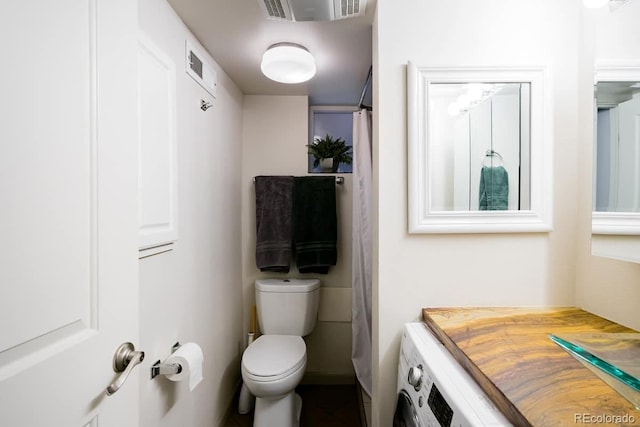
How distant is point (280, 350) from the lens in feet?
5.74

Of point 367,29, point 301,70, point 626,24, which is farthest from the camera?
point 301,70

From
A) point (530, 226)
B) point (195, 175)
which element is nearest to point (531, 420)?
point (530, 226)

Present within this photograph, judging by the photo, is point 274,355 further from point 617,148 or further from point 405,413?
point 617,148

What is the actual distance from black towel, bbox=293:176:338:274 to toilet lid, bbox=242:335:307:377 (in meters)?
0.51

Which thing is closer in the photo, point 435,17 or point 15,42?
point 15,42

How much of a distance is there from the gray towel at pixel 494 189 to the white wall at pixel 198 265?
1.27 metres

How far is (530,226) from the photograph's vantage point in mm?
1095

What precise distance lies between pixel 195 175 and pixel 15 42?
40.2 inches

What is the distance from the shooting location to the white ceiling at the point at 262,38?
1.25m

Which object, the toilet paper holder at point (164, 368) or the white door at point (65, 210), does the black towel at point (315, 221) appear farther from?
the white door at point (65, 210)

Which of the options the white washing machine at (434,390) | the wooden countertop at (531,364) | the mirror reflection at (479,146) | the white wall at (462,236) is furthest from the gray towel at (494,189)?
the white washing machine at (434,390)

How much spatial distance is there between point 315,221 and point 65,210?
66.0 inches

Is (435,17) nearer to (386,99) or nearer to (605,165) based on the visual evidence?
(386,99)

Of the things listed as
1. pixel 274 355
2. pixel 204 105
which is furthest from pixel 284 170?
pixel 274 355
